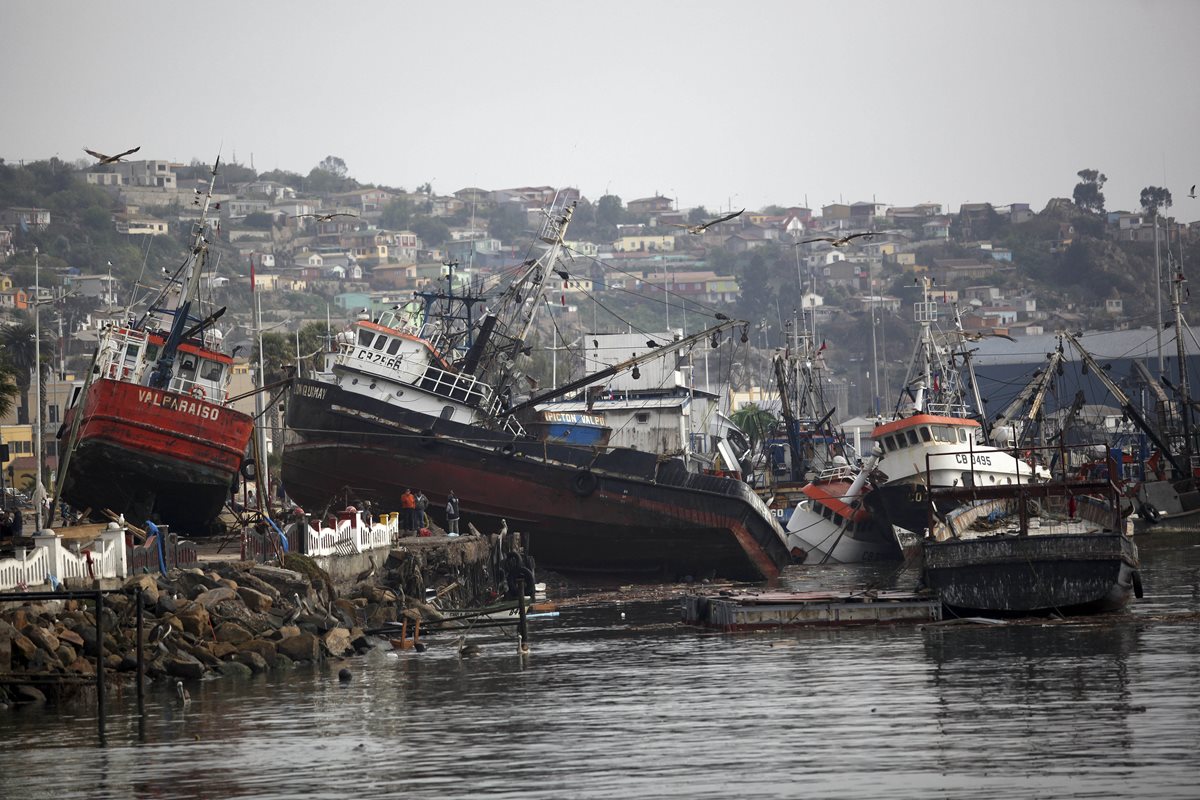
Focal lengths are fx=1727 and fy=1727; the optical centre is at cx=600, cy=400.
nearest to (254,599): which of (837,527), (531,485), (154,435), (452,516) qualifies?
(154,435)

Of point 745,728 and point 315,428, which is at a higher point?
point 315,428

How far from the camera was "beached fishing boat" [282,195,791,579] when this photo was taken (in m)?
52.7

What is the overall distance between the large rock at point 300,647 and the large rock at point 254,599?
1.39 metres

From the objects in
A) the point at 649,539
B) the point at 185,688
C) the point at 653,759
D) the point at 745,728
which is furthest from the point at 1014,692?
the point at 649,539

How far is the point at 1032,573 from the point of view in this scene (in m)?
36.2

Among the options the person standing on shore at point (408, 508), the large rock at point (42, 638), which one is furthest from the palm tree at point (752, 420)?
the large rock at point (42, 638)

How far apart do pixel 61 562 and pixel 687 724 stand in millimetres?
12228

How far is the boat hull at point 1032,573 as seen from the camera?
35.8m

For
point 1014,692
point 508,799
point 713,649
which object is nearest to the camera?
point 508,799

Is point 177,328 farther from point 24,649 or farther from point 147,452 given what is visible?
point 24,649

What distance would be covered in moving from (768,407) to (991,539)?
78595 mm

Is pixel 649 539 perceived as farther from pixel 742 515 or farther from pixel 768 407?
pixel 768 407

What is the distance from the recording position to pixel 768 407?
375 ft

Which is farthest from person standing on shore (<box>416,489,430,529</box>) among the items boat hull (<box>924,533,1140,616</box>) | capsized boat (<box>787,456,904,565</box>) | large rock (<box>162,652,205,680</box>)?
large rock (<box>162,652,205,680</box>)
